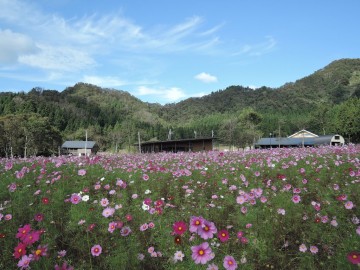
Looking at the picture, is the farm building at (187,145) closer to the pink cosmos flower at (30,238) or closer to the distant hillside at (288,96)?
the pink cosmos flower at (30,238)

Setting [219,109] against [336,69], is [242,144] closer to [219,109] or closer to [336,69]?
[219,109]

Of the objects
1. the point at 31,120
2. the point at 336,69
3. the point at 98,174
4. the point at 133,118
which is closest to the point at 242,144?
the point at 31,120

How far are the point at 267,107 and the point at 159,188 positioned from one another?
124172 millimetres

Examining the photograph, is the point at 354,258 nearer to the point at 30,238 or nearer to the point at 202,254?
the point at 202,254

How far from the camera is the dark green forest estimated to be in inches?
2074

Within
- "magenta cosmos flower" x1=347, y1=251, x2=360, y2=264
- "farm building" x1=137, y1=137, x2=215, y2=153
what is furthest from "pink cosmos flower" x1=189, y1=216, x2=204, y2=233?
"farm building" x1=137, y1=137, x2=215, y2=153

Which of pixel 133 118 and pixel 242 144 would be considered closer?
pixel 242 144

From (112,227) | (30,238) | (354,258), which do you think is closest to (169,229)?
(112,227)

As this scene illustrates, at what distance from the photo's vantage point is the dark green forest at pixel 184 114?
173 feet

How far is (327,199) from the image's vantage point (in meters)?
4.31

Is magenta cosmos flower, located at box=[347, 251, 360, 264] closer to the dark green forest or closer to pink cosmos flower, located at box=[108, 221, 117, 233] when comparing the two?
pink cosmos flower, located at box=[108, 221, 117, 233]

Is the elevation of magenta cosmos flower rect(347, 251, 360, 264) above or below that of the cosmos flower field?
above

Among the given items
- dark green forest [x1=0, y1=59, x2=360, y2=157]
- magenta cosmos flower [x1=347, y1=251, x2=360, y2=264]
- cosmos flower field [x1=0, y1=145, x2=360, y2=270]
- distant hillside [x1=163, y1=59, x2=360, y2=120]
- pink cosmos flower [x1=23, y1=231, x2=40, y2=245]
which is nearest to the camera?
magenta cosmos flower [x1=347, y1=251, x2=360, y2=264]

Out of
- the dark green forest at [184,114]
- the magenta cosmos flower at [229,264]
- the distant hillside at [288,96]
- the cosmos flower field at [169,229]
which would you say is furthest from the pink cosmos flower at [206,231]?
the distant hillside at [288,96]
